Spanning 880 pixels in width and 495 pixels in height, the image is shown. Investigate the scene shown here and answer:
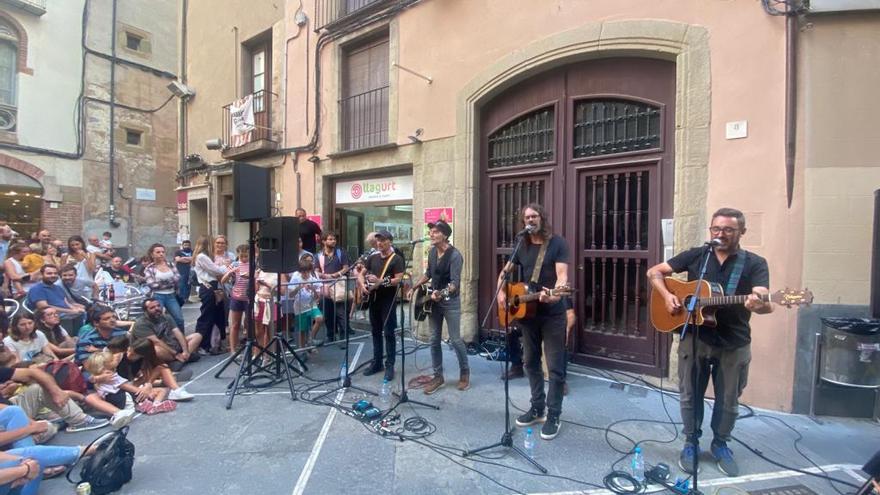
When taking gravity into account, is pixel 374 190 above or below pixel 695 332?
above

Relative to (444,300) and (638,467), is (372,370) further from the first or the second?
(638,467)

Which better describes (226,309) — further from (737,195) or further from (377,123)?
(737,195)

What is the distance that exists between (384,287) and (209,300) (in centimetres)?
321

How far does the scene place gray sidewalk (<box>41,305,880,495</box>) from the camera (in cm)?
303

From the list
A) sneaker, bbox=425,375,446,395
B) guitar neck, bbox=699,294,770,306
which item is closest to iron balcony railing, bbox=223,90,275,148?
sneaker, bbox=425,375,446,395

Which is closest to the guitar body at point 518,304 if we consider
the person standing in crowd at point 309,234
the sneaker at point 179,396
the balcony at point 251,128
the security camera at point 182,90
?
the sneaker at point 179,396

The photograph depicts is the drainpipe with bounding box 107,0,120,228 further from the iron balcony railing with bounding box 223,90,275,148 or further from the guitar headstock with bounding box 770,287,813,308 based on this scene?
the guitar headstock with bounding box 770,287,813,308

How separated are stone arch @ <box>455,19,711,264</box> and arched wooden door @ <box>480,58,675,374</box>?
0.22 metres

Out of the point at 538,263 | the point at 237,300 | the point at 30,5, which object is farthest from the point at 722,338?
the point at 30,5

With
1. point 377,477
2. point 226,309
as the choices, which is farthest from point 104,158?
point 377,477

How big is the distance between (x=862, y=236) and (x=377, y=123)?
7005mm

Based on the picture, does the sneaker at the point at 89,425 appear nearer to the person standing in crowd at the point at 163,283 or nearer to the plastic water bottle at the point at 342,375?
the plastic water bottle at the point at 342,375

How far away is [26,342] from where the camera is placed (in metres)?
4.46

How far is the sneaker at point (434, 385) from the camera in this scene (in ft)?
15.3
